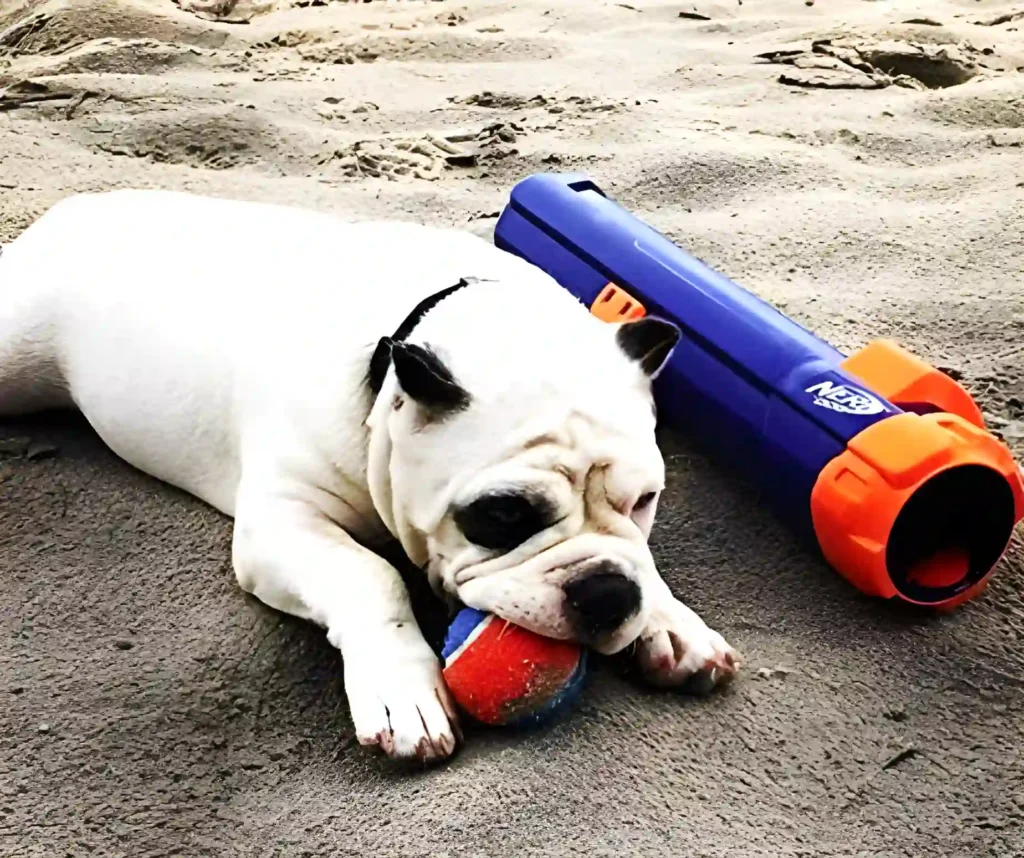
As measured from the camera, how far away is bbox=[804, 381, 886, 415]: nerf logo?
1384 mm

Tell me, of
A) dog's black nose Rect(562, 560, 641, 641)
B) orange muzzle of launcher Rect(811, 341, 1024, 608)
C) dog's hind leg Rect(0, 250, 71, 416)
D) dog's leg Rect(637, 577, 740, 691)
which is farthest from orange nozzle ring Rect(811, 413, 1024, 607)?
dog's hind leg Rect(0, 250, 71, 416)

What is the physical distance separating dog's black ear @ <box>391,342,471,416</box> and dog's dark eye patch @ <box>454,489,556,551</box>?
0.32 feet

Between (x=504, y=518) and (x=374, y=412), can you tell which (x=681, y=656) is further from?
(x=374, y=412)

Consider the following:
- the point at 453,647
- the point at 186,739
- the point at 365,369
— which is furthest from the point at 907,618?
the point at 186,739

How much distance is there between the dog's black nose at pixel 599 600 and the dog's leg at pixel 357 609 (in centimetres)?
15

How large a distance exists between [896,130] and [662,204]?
0.66m

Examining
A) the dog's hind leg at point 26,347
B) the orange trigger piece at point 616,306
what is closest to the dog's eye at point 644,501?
the orange trigger piece at point 616,306

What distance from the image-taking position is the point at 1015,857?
3.53 feet

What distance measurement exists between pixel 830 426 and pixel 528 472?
41 centimetres

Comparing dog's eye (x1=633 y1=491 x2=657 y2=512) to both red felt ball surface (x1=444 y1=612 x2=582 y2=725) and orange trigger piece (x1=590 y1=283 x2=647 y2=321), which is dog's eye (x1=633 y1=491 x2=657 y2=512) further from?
orange trigger piece (x1=590 y1=283 x2=647 y2=321)

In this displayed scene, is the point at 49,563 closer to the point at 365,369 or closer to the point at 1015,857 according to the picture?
the point at 365,369

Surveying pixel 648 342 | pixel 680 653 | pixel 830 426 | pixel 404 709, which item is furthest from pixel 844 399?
pixel 404 709

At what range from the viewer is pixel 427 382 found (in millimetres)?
1179

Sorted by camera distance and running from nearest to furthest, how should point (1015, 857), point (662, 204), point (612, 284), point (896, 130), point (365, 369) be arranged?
point (1015, 857)
point (365, 369)
point (612, 284)
point (662, 204)
point (896, 130)
